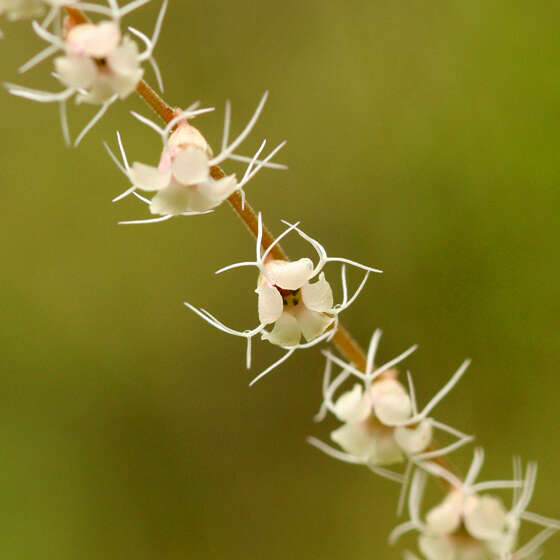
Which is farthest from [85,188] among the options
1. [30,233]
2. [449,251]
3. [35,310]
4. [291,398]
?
[449,251]

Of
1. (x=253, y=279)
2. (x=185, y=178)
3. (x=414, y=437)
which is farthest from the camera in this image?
(x=253, y=279)

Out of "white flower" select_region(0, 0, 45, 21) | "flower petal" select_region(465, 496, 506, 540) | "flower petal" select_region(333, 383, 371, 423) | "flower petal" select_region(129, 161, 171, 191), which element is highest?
"white flower" select_region(0, 0, 45, 21)

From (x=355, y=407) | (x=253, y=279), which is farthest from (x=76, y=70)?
(x=253, y=279)

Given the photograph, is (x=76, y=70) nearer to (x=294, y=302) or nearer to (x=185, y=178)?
(x=185, y=178)

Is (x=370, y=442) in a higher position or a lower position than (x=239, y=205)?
lower

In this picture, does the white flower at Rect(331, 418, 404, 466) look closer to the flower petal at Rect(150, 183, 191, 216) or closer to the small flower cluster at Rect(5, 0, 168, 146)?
the flower petal at Rect(150, 183, 191, 216)

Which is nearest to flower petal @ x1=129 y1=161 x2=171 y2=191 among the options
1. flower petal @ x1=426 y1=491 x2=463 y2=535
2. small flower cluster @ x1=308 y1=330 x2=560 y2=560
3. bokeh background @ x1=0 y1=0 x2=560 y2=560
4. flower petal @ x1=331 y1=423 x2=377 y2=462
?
small flower cluster @ x1=308 y1=330 x2=560 y2=560
